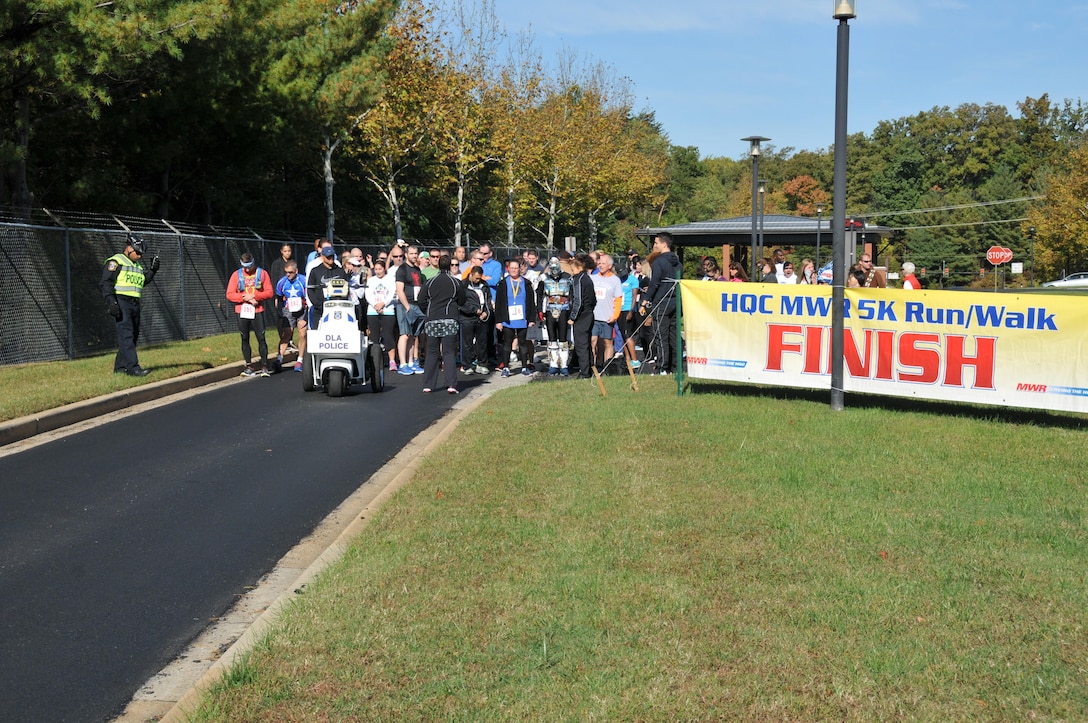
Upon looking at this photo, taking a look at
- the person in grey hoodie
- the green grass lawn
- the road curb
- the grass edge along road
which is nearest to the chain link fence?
the green grass lawn

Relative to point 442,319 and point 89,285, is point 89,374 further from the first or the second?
point 442,319

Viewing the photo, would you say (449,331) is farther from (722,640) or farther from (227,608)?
(722,640)

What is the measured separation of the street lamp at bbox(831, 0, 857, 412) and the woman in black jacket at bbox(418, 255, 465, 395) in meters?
5.38

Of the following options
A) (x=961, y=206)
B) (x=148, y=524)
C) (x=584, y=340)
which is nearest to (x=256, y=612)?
(x=148, y=524)

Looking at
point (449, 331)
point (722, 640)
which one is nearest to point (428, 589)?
point (722, 640)

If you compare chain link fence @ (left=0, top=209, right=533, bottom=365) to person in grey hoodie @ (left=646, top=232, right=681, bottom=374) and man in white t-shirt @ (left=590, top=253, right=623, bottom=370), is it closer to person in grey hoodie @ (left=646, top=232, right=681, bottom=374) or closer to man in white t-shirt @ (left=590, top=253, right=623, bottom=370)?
man in white t-shirt @ (left=590, top=253, right=623, bottom=370)

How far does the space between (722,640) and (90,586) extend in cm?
379

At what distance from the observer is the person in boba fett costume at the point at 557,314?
1742 cm

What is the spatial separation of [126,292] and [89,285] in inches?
199

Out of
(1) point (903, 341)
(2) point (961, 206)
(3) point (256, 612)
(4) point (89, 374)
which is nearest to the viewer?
(3) point (256, 612)

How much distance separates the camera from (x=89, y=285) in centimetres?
2031

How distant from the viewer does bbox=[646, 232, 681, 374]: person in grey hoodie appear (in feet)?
54.9

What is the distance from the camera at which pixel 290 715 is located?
171 inches

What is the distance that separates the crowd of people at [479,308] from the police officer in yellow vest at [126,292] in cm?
168
